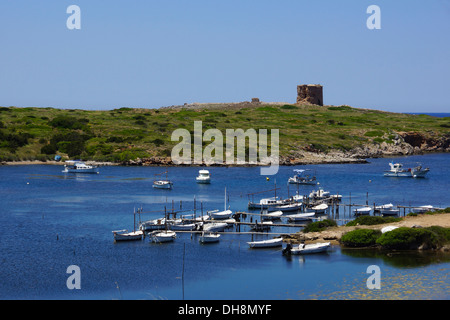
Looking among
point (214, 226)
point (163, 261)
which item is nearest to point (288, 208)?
point (214, 226)

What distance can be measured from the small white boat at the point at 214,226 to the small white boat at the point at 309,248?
12240 millimetres

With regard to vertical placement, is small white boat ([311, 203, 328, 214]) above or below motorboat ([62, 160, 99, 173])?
below

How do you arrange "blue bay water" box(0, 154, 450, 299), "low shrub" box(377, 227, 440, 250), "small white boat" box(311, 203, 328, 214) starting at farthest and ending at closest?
"small white boat" box(311, 203, 328, 214) → "low shrub" box(377, 227, 440, 250) → "blue bay water" box(0, 154, 450, 299)

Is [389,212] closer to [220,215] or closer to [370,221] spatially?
[370,221]

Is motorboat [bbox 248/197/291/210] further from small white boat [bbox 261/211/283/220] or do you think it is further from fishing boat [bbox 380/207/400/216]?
fishing boat [bbox 380/207/400/216]

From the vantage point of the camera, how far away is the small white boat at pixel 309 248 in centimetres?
5688

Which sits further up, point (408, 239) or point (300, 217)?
point (408, 239)

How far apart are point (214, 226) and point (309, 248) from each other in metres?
Result: 13.7

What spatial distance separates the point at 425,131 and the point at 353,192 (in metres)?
100

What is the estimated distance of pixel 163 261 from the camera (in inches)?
2173

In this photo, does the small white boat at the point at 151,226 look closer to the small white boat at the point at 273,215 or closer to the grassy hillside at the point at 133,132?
the small white boat at the point at 273,215

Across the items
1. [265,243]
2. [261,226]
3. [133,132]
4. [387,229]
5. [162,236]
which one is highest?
[133,132]

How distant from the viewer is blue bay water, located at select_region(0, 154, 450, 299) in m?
46.2
